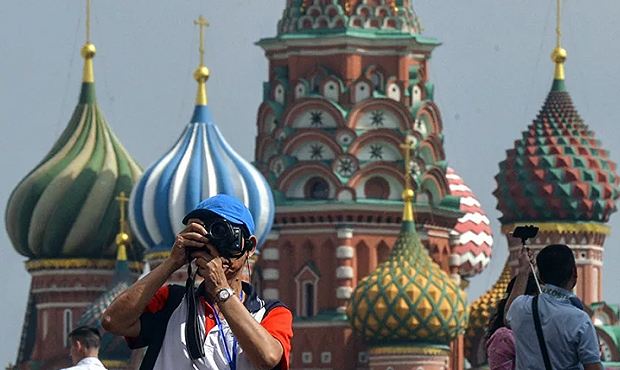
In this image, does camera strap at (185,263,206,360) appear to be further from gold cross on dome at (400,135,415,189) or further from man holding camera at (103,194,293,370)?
gold cross on dome at (400,135,415,189)

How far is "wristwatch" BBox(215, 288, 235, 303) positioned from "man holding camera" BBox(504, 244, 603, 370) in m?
1.72

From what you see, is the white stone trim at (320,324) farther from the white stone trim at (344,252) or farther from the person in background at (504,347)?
the person in background at (504,347)

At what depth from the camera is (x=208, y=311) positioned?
1023 centimetres

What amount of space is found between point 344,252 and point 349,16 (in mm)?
4079

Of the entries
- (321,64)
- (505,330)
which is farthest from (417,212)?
(505,330)

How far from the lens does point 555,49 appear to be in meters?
60.2

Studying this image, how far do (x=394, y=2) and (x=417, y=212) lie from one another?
3.61 m

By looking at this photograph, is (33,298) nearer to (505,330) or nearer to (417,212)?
(417,212)

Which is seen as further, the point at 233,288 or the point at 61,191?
the point at 61,191

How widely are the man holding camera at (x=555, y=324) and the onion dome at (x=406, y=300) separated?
42.6m

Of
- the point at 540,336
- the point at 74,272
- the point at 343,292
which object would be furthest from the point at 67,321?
the point at 540,336

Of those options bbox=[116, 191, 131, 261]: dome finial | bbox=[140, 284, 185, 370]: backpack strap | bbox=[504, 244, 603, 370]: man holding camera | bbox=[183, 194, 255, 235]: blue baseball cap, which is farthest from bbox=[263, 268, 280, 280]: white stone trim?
bbox=[183, 194, 255, 235]: blue baseball cap

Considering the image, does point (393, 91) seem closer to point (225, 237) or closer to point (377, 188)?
point (377, 188)

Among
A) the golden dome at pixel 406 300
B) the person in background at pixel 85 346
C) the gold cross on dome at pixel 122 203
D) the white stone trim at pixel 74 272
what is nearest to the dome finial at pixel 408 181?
the golden dome at pixel 406 300
